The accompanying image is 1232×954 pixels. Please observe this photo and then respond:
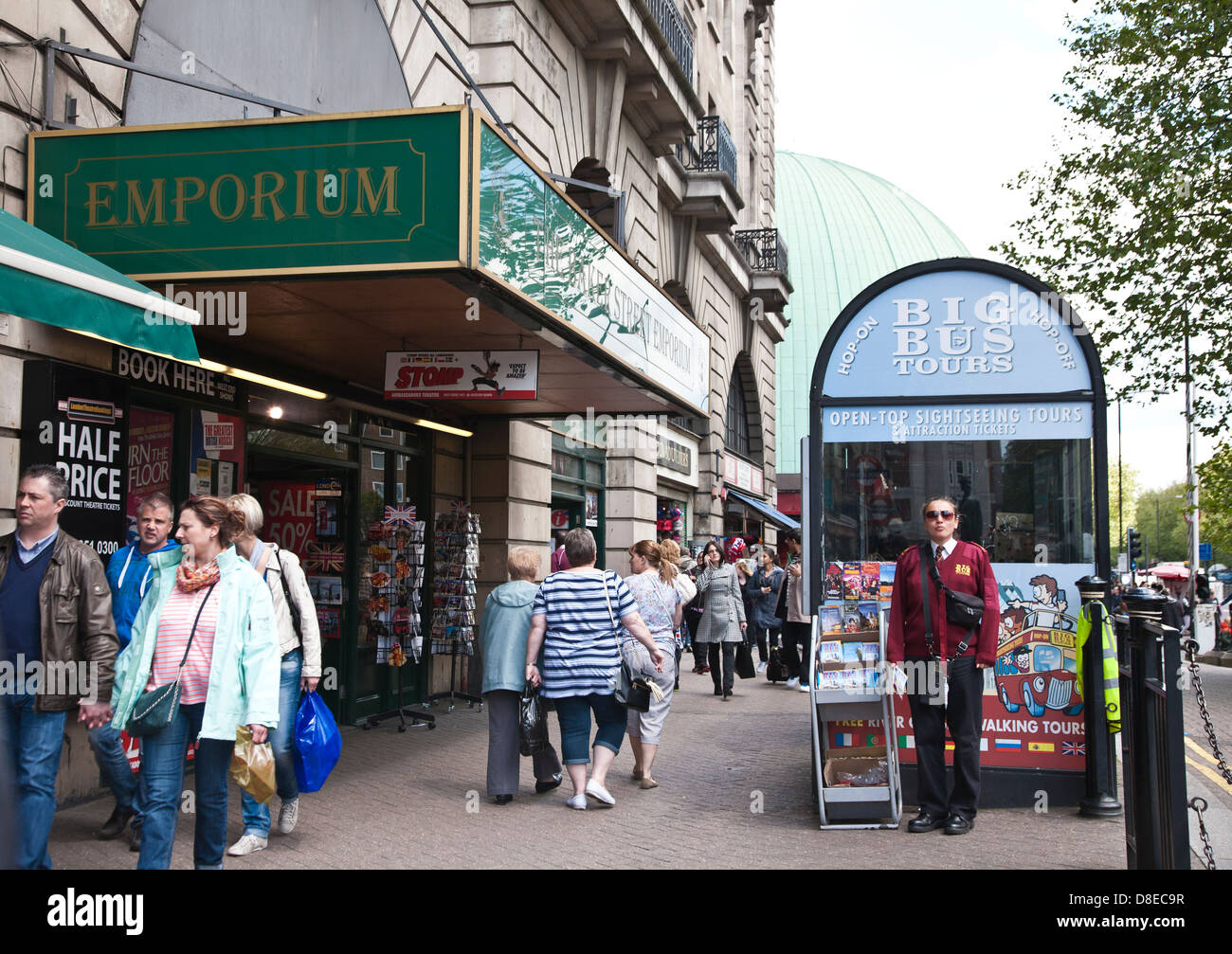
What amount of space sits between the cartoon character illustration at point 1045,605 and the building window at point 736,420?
2115 centimetres

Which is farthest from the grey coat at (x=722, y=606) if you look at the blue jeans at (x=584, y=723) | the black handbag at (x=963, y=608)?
the black handbag at (x=963, y=608)

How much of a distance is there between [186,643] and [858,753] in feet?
14.5

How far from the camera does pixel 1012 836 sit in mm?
6789

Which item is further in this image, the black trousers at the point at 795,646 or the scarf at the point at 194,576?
the black trousers at the point at 795,646

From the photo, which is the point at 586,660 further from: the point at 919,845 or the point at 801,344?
the point at 801,344

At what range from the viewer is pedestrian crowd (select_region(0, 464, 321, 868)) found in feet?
15.9

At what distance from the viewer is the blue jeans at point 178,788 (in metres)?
4.80

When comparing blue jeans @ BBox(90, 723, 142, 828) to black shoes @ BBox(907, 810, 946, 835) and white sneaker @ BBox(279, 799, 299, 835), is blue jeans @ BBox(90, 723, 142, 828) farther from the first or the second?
A: black shoes @ BBox(907, 810, 946, 835)

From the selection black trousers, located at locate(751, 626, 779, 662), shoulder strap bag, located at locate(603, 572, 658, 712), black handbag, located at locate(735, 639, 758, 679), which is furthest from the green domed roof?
shoulder strap bag, located at locate(603, 572, 658, 712)

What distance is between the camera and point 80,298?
5.55 m

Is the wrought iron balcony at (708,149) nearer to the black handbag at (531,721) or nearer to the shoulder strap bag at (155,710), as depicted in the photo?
the black handbag at (531,721)

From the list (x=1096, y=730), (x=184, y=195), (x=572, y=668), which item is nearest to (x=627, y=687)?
(x=572, y=668)

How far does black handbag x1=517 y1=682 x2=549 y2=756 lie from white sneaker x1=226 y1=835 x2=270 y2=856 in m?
2.03
